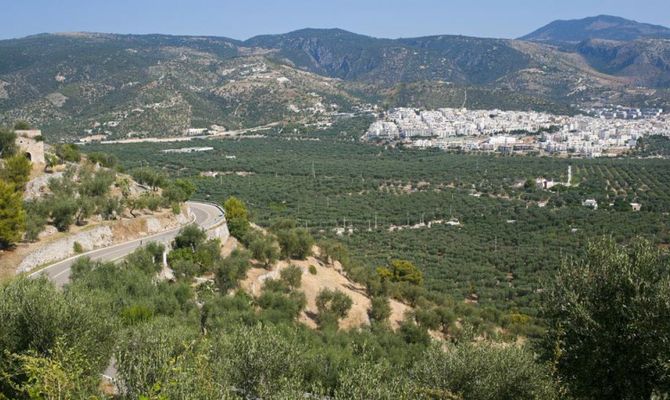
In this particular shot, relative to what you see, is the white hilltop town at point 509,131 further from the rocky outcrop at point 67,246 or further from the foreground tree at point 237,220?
the rocky outcrop at point 67,246

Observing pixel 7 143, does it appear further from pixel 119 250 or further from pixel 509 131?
pixel 509 131

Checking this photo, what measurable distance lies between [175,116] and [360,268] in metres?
106

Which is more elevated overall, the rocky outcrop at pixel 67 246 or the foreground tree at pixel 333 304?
the rocky outcrop at pixel 67 246

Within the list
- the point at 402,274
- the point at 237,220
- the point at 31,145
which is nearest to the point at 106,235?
the point at 237,220

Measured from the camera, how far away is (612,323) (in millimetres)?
11289

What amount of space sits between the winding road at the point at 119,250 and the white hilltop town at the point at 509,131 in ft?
298

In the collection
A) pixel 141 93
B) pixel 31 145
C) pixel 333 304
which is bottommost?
pixel 333 304

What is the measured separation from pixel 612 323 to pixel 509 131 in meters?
136

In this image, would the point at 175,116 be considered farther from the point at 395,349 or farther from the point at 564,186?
the point at 395,349

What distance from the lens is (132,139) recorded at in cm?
11288

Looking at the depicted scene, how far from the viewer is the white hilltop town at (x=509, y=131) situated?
390 ft

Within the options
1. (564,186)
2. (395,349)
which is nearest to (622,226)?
(564,186)

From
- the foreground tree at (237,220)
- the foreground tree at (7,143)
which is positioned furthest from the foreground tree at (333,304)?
the foreground tree at (7,143)

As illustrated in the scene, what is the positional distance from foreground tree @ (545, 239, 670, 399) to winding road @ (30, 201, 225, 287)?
16.8 m
